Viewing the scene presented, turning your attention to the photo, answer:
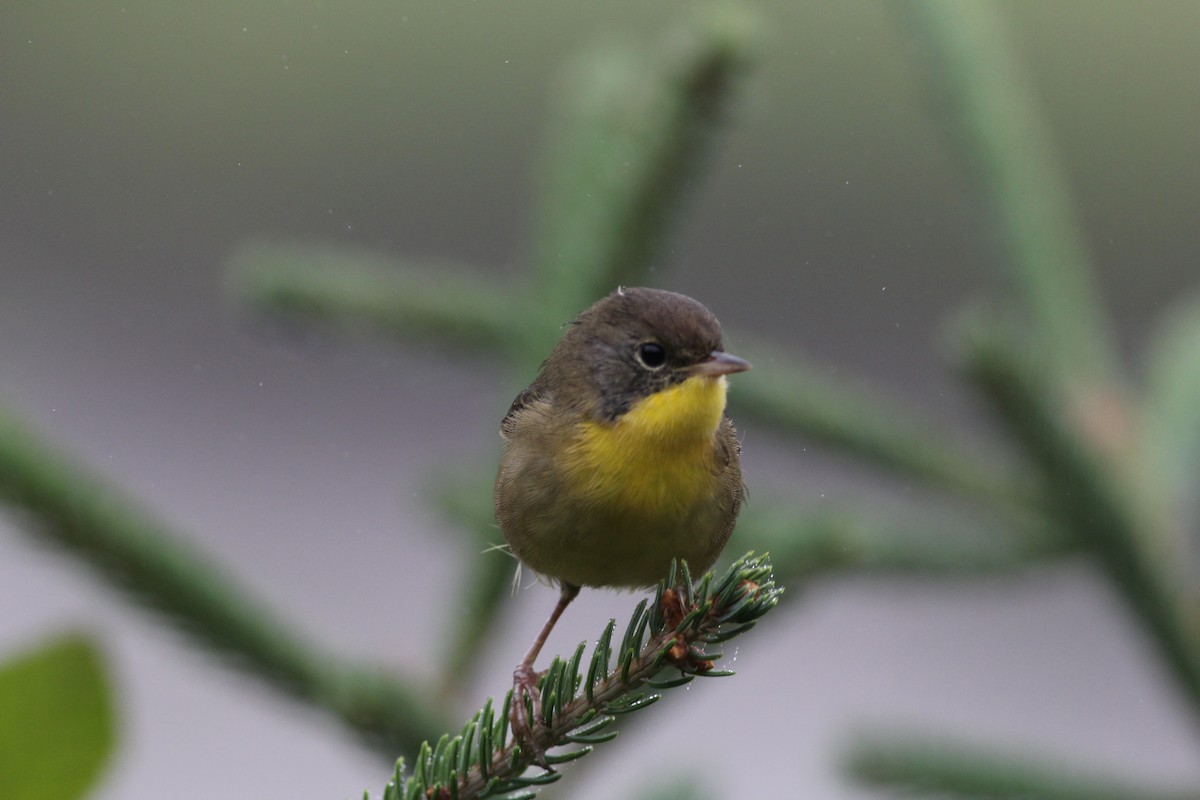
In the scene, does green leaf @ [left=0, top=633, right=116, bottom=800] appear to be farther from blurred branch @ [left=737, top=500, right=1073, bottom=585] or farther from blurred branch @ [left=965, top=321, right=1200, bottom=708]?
blurred branch @ [left=965, top=321, right=1200, bottom=708]

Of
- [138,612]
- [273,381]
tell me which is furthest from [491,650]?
[273,381]

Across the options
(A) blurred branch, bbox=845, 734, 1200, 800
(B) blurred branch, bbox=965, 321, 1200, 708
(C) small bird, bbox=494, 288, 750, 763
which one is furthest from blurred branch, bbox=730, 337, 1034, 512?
(C) small bird, bbox=494, 288, 750, 763

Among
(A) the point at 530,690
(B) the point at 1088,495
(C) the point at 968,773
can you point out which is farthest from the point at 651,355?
(C) the point at 968,773

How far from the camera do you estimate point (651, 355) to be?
2.09 m

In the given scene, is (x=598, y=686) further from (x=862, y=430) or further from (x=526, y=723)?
(x=862, y=430)

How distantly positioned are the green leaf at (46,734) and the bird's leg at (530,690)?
1.42ft

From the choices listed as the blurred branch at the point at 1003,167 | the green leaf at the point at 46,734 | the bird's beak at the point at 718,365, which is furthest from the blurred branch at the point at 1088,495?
the green leaf at the point at 46,734

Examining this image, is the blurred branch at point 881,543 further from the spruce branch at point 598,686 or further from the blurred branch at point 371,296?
the blurred branch at point 371,296

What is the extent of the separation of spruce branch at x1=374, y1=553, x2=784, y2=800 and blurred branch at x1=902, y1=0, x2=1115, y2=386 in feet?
4.83

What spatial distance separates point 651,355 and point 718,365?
0.14 m

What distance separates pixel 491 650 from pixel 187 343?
3518mm

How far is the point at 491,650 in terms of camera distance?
7.40ft

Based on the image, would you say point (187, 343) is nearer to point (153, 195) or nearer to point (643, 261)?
point (153, 195)

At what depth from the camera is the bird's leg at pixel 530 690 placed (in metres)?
1.51
